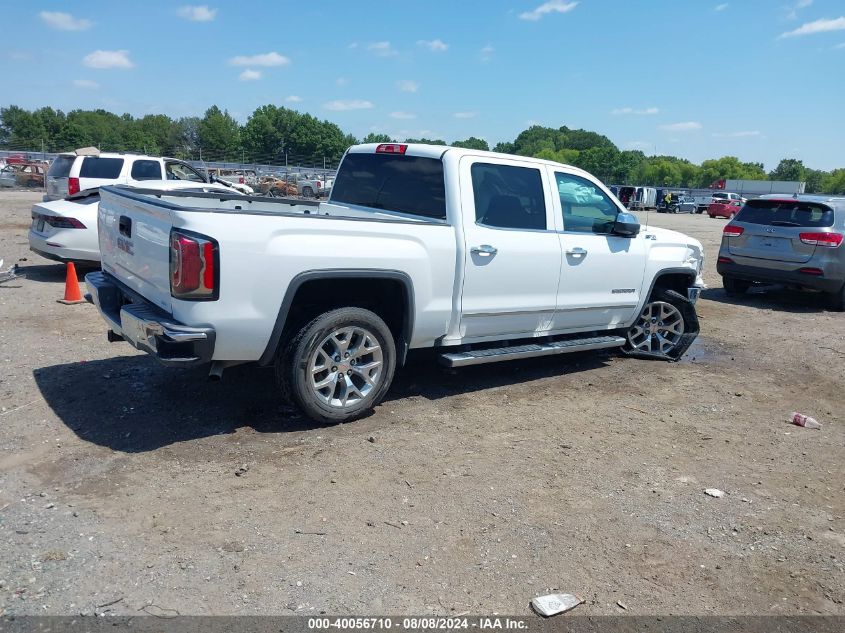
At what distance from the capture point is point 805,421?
5.67 metres

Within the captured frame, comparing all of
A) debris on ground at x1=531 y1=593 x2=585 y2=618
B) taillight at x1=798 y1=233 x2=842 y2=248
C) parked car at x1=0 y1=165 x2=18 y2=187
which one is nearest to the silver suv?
taillight at x1=798 y1=233 x2=842 y2=248

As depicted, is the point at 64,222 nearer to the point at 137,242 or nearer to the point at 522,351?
the point at 137,242

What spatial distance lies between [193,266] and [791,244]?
9.73 metres

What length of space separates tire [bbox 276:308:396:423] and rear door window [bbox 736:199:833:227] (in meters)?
8.47

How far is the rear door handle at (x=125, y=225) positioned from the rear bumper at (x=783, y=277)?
9729 mm

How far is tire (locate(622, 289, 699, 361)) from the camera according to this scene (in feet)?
23.8

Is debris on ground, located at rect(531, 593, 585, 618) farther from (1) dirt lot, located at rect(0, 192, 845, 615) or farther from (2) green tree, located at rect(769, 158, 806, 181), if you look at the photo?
(2) green tree, located at rect(769, 158, 806, 181)

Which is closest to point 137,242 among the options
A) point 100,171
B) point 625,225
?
point 625,225

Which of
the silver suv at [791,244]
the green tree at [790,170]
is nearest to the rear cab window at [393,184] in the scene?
the silver suv at [791,244]

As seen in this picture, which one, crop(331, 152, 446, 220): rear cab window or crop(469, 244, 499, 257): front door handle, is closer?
crop(469, 244, 499, 257): front door handle

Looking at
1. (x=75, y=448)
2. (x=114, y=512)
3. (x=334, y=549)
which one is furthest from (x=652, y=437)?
(x=75, y=448)

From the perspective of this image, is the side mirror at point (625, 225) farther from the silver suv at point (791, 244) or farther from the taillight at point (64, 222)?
the taillight at point (64, 222)

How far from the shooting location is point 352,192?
21.0 ft

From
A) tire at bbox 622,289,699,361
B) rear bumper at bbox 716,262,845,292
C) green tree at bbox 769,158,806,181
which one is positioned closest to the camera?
tire at bbox 622,289,699,361
